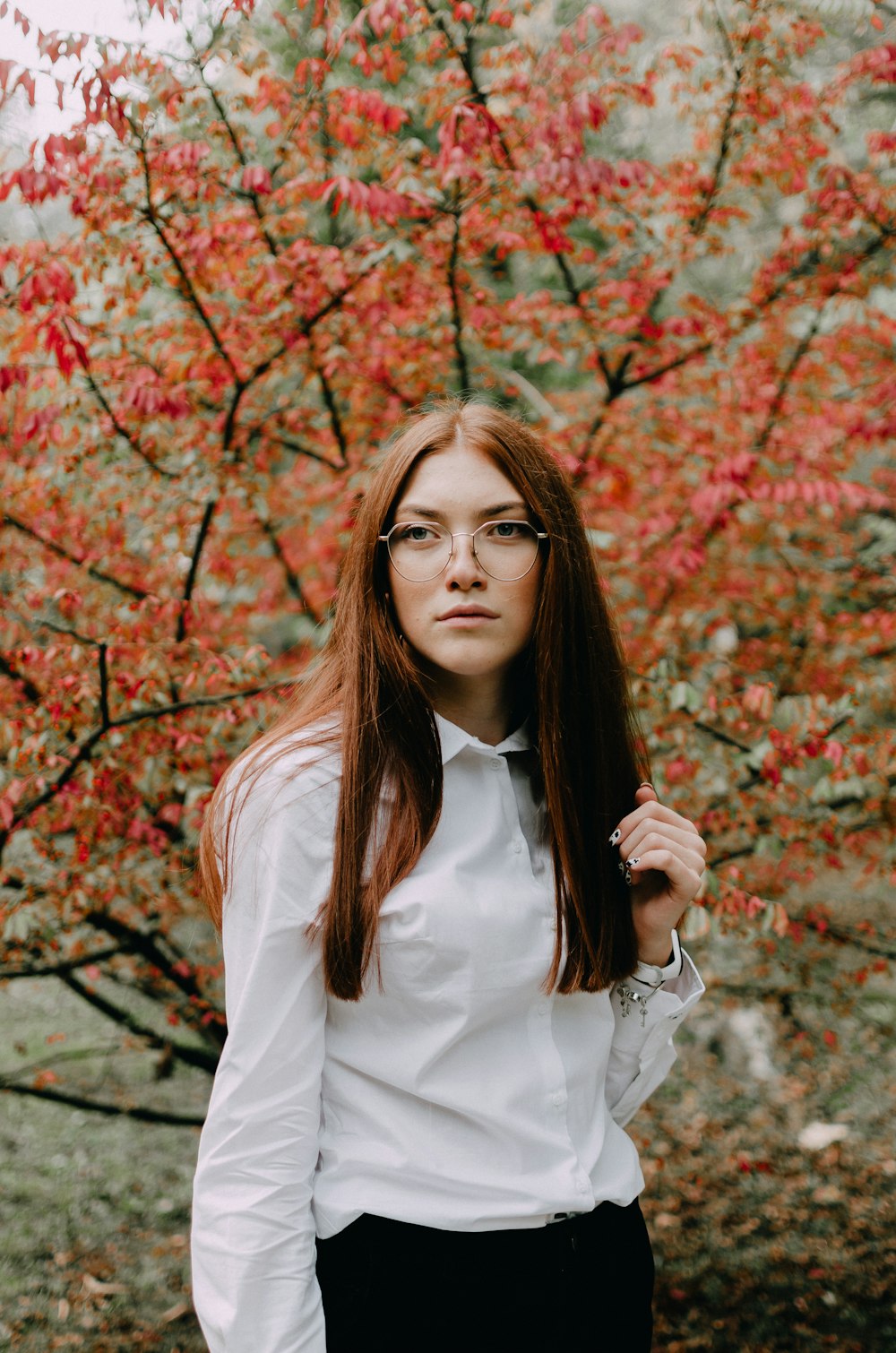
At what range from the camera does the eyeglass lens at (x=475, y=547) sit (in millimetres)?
1620

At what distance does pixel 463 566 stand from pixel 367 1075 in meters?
0.75

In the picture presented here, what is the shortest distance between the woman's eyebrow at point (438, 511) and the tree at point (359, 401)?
48.8 inches

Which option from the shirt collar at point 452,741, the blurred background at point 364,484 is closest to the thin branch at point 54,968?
the blurred background at point 364,484

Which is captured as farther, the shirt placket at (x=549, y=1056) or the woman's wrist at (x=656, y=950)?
the woman's wrist at (x=656, y=950)

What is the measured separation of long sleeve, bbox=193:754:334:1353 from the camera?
134cm

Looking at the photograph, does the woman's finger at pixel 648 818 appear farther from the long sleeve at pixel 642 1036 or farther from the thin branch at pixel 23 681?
the thin branch at pixel 23 681

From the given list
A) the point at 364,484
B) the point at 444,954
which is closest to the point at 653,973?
the point at 444,954

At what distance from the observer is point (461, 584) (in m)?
1.60

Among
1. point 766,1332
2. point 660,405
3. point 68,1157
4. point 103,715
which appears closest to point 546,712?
point 103,715

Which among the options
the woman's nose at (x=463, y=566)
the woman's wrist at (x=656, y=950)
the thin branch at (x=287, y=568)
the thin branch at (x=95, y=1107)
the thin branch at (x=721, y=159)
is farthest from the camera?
the thin branch at (x=287, y=568)

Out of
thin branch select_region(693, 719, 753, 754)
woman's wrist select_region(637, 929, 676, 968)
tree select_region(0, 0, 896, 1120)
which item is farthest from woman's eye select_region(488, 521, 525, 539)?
thin branch select_region(693, 719, 753, 754)

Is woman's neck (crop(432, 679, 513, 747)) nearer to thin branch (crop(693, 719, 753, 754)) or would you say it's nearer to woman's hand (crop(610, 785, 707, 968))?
woman's hand (crop(610, 785, 707, 968))

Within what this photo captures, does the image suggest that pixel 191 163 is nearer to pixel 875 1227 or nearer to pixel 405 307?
pixel 405 307

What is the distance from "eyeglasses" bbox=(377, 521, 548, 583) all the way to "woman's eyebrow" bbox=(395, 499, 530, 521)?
11 mm
